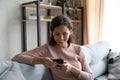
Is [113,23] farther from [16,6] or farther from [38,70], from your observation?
[38,70]

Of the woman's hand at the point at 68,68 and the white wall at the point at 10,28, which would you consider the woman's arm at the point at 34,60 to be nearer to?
the woman's hand at the point at 68,68

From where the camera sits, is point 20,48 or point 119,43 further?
point 119,43

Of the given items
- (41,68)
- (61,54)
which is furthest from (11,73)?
(61,54)

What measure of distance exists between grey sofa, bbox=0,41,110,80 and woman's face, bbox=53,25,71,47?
0.82 ft

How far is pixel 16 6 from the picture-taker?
266 centimetres

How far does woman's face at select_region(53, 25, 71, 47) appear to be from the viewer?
56.1 inches

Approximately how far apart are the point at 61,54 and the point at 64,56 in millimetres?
30

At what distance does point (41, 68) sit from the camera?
143 centimetres

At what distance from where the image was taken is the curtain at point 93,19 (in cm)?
306

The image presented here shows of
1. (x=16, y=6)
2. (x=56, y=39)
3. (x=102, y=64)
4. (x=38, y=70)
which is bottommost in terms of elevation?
(x=102, y=64)

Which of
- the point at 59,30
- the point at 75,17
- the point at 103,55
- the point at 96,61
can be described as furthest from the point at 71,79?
the point at 75,17

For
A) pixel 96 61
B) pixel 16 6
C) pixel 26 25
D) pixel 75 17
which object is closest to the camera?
pixel 96 61

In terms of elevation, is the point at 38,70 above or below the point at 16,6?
below

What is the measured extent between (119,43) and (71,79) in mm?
1790
